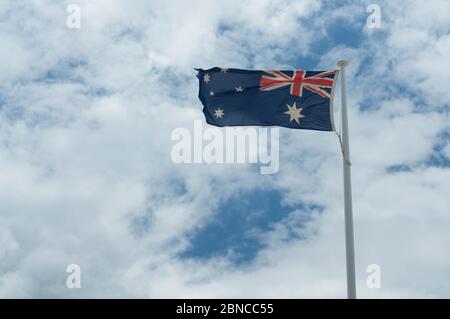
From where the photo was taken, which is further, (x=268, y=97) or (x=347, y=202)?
(x=268, y=97)

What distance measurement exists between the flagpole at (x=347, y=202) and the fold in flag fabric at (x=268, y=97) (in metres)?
0.42

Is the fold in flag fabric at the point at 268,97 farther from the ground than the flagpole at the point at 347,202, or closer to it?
farther from the ground

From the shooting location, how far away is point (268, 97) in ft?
76.8

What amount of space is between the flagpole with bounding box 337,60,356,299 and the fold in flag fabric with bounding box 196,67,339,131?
0.42 m

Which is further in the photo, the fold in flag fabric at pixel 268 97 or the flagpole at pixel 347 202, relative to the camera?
the fold in flag fabric at pixel 268 97

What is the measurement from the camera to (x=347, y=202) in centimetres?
2086

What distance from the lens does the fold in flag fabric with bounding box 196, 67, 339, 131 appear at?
74.8 ft

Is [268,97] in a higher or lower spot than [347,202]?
higher

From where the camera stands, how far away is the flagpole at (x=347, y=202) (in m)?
19.5

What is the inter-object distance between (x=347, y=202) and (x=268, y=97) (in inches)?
194
